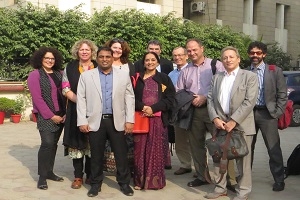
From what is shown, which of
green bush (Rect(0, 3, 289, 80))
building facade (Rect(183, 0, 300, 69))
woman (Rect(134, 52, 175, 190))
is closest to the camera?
woman (Rect(134, 52, 175, 190))

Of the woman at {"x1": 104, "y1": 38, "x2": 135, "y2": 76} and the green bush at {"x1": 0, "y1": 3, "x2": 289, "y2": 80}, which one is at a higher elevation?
the green bush at {"x1": 0, "y1": 3, "x2": 289, "y2": 80}

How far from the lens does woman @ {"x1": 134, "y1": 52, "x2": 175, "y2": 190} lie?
508 centimetres

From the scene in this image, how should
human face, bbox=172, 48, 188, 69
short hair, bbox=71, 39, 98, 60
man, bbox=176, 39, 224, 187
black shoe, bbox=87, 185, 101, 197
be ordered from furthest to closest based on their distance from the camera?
human face, bbox=172, 48, 188, 69
short hair, bbox=71, 39, 98, 60
man, bbox=176, 39, 224, 187
black shoe, bbox=87, 185, 101, 197

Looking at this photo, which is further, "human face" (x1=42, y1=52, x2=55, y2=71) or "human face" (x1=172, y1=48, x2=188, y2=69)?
"human face" (x1=172, y1=48, x2=188, y2=69)

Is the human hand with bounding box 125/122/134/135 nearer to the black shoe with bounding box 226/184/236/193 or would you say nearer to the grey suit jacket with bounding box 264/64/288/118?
the black shoe with bounding box 226/184/236/193

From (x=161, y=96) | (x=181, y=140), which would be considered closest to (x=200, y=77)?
(x=161, y=96)

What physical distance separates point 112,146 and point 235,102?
154cm

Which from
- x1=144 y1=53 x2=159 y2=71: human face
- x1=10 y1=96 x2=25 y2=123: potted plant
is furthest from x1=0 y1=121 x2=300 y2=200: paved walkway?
x1=10 y1=96 x2=25 y2=123: potted plant

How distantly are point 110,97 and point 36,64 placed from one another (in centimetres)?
127

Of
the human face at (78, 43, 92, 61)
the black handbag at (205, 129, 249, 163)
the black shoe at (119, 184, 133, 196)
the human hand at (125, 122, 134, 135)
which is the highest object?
the human face at (78, 43, 92, 61)

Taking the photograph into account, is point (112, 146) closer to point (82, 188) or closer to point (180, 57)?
point (82, 188)

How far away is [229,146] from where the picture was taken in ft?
14.8

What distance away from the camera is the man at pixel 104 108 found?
4.84 metres

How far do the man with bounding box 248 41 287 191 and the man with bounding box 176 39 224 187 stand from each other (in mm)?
473
